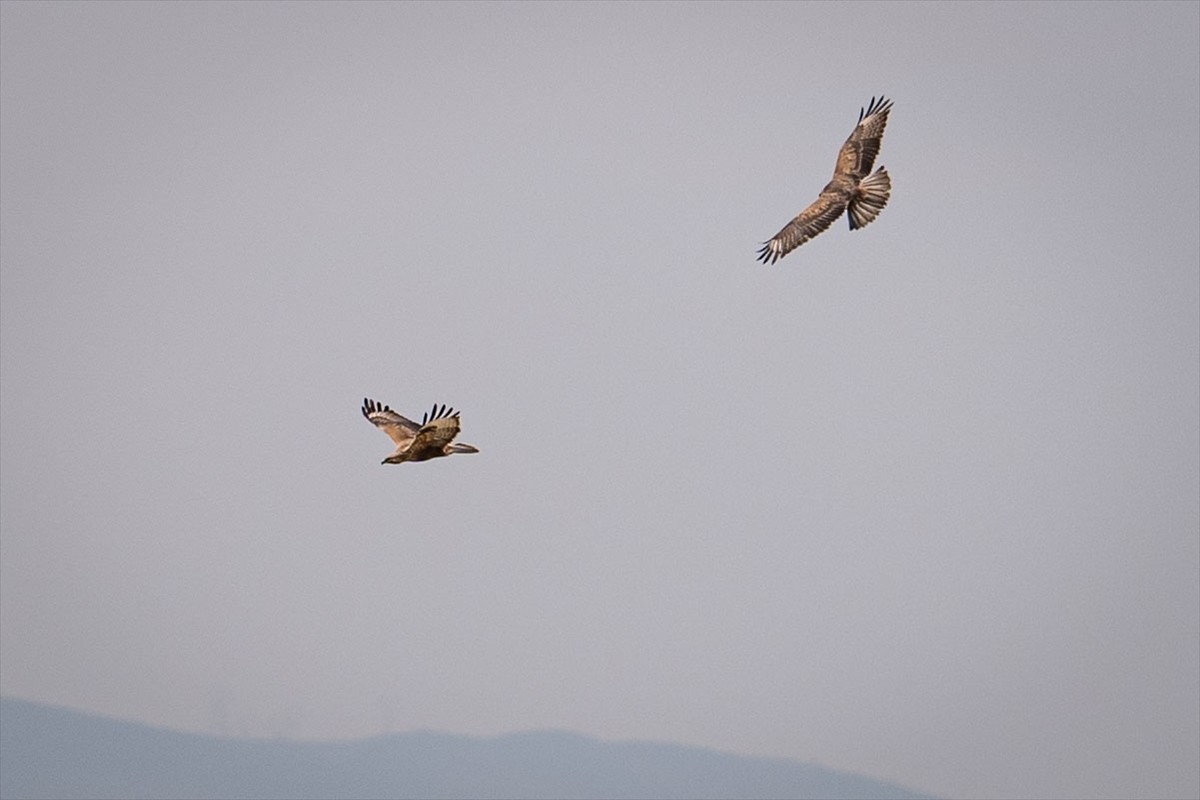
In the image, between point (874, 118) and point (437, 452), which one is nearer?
point (437, 452)

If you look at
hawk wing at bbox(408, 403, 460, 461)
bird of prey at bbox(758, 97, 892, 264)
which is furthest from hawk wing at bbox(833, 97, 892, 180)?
hawk wing at bbox(408, 403, 460, 461)

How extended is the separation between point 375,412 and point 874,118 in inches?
428

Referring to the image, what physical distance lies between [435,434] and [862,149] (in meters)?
9.92

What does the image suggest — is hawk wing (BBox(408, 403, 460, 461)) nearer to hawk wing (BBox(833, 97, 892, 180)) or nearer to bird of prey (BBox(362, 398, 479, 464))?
bird of prey (BBox(362, 398, 479, 464))

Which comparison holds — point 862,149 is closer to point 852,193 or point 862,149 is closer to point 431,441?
point 852,193

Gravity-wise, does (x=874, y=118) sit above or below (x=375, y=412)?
above

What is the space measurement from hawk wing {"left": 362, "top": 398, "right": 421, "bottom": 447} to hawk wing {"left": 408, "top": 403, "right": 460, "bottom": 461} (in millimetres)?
1311

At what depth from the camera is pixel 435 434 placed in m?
43.4

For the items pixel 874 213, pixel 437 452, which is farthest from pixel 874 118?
pixel 437 452

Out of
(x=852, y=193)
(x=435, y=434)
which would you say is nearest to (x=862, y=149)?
(x=852, y=193)

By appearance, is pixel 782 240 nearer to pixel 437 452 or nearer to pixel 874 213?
pixel 874 213

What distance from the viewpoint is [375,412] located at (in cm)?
4772

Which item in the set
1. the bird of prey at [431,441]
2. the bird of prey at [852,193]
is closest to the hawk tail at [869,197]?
the bird of prey at [852,193]

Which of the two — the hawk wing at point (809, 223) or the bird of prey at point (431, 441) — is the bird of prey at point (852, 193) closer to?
the hawk wing at point (809, 223)
